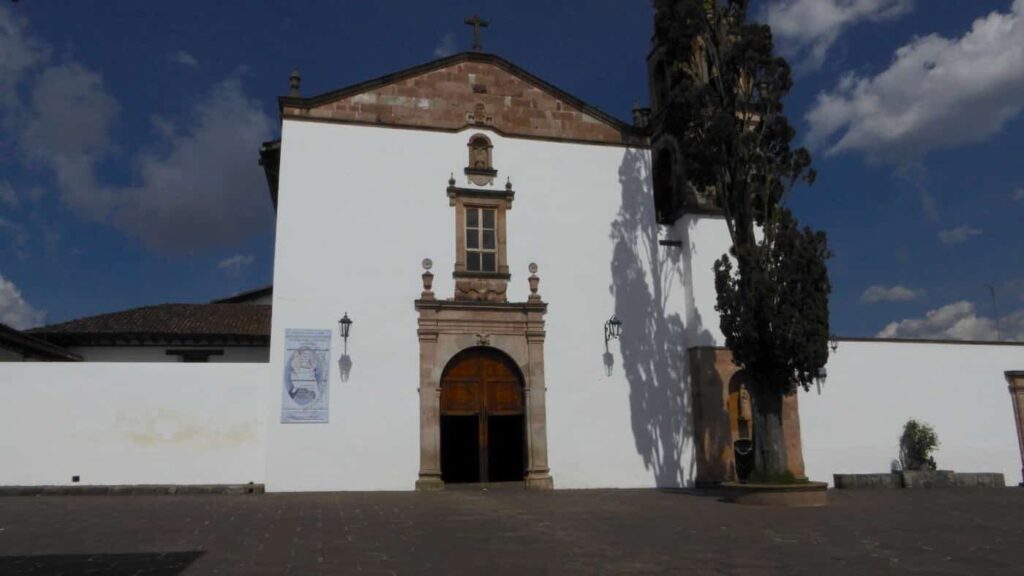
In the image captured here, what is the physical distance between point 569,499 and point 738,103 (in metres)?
7.80

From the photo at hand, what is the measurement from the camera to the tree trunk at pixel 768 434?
521 inches

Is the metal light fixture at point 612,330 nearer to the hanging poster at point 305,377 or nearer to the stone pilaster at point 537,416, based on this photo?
the stone pilaster at point 537,416

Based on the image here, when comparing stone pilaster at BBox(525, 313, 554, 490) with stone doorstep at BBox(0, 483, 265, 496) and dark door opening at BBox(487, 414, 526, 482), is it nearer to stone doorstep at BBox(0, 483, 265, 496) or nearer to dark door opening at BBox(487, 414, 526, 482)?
dark door opening at BBox(487, 414, 526, 482)

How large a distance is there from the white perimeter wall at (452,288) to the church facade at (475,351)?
1.6 inches

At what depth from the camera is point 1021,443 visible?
1842cm

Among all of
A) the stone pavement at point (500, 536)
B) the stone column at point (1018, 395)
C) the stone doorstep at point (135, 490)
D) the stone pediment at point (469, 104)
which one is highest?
the stone pediment at point (469, 104)

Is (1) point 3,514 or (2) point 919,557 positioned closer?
(2) point 919,557

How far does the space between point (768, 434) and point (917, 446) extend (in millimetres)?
6050

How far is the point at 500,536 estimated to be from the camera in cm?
852

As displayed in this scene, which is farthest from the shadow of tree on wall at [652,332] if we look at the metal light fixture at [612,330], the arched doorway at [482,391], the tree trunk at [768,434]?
the tree trunk at [768,434]

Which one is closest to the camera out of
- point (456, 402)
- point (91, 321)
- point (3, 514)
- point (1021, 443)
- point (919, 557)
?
point (919, 557)

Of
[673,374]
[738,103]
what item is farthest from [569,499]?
[738,103]

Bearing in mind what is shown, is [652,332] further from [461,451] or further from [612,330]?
[461,451]

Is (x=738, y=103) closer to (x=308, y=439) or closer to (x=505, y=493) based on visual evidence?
(x=505, y=493)
